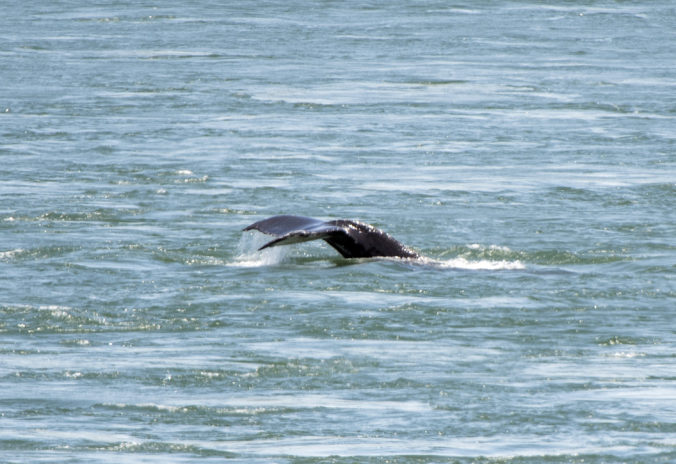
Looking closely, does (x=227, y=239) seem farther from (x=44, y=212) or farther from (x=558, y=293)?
(x=558, y=293)

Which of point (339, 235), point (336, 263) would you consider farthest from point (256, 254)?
point (339, 235)

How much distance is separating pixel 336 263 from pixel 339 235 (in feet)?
2.30

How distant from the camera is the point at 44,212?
1495 cm

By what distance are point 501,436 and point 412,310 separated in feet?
10.5

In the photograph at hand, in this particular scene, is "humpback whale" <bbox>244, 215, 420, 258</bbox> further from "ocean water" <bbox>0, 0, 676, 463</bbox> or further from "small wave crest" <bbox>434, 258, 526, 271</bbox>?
"small wave crest" <bbox>434, 258, 526, 271</bbox>

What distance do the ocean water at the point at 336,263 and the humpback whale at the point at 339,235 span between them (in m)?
0.12

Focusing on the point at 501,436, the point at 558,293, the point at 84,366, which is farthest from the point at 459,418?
the point at 558,293

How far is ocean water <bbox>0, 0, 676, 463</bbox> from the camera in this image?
8.07 m

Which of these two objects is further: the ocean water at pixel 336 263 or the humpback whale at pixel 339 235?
the humpback whale at pixel 339 235

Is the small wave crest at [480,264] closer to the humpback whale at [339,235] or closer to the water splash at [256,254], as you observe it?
the humpback whale at [339,235]

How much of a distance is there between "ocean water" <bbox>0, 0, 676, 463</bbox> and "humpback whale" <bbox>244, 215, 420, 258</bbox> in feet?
0.40

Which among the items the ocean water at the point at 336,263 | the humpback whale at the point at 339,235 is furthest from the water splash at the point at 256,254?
the humpback whale at the point at 339,235

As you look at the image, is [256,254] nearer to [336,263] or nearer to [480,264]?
[336,263]

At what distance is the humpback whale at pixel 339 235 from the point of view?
11.5 m
